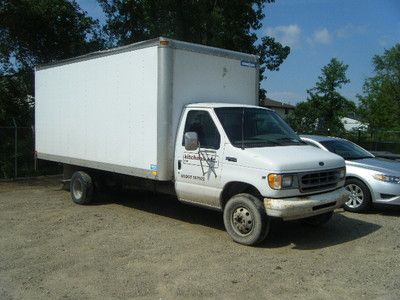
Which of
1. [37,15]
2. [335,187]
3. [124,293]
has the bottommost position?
[124,293]

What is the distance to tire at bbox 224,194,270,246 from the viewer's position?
7.11 m

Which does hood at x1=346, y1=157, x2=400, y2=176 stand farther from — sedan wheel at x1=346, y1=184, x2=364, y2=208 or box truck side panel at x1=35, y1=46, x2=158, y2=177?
box truck side panel at x1=35, y1=46, x2=158, y2=177

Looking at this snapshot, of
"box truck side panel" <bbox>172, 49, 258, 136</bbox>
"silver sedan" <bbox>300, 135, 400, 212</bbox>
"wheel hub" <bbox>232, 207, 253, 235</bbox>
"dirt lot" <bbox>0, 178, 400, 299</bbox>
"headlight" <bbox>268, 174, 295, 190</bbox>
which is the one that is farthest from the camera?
"silver sedan" <bbox>300, 135, 400, 212</bbox>

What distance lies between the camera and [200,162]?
312 inches

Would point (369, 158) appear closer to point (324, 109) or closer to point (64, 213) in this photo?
point (64, 213)

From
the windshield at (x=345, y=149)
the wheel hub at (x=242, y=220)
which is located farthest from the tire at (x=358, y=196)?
the wheel hub at (x=242, y=220)

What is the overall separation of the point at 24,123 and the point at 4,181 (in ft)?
11.5

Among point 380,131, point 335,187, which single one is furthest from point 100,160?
point 380,131

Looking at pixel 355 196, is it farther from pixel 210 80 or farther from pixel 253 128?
pixel 210 80

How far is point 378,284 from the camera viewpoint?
581 cm

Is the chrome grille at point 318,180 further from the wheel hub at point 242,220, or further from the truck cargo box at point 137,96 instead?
the truck cargo box at point 137,96

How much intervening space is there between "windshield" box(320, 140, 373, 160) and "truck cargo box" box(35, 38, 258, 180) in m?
2.58

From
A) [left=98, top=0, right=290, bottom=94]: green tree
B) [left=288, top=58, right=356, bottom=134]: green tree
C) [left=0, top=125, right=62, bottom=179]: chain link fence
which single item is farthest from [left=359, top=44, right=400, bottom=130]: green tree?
[left=0, top=125, right=62, bottom=179]: chain link fence

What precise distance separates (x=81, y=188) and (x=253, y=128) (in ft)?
14.9
